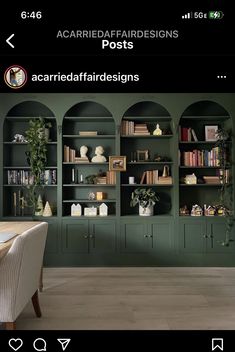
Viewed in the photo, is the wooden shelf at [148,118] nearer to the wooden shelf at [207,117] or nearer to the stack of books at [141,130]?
the stack of books at [141,130]

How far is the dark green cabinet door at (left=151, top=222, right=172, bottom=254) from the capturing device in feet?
14.5

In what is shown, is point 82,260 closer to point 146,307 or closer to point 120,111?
point 146,307

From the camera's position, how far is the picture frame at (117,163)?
445cm

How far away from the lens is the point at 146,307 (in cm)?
294

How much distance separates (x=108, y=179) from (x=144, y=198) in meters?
0.60

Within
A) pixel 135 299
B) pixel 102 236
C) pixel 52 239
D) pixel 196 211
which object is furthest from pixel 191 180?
pixel 52 239

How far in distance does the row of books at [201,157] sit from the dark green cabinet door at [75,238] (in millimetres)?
1756

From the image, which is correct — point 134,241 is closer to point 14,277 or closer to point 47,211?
point 47,211

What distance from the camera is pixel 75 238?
4.41 meters

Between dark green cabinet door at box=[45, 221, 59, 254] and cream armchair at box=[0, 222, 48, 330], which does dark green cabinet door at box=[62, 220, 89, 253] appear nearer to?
dark green cabinet door at box=[45, 221, 59, 254]
